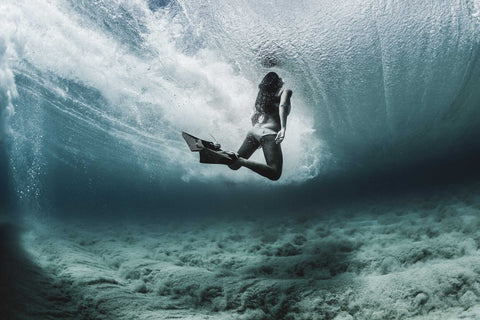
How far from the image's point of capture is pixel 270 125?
4.28m

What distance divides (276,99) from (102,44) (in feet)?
29.5

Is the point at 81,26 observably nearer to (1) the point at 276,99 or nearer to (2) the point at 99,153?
(1) the point at 276,99

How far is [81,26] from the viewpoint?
9.43 m

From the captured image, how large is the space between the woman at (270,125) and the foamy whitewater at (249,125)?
5.00 ft

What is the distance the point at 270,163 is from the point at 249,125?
935 centimetres

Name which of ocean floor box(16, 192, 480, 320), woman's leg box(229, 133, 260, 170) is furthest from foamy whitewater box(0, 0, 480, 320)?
woman's leg box(229, 133, 260, 170)

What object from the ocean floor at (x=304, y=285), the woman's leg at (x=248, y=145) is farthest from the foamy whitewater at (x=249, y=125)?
the woman's leg at (x=248, y=145)

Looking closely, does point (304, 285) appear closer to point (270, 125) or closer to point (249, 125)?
point (270, 125)

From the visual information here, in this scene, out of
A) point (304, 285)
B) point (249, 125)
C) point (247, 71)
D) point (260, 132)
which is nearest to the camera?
point (304, 285)

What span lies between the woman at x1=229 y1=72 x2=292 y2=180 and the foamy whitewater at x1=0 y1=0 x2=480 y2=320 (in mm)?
1524

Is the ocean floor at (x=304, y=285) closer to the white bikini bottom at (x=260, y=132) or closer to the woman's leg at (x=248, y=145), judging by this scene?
the woman's leg at (x=248, y=145)

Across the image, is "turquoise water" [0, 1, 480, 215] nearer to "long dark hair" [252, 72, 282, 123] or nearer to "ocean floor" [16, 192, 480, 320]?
"long dark hair" [252, 72, 282, 123]

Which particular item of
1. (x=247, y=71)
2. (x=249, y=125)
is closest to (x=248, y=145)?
(x=247, y=71)

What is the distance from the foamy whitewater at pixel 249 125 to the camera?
309 cm
